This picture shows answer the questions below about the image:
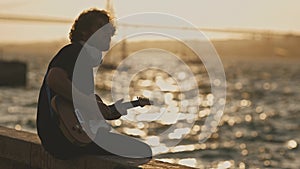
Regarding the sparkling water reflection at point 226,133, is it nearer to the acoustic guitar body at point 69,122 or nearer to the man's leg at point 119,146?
the man's leg at point 119,146

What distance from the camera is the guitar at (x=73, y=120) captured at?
4902mm

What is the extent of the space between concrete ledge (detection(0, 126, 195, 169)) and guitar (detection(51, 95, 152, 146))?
18 centimetres

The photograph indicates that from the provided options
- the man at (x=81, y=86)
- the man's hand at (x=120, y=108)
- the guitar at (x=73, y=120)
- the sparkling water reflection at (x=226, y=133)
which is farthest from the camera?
the sparkling water reflection at (x=226, y=133)

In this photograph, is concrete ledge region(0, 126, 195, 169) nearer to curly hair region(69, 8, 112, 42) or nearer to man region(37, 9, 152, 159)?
man region(37, 9, 152, 159)

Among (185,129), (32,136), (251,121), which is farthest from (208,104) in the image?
(32,136)

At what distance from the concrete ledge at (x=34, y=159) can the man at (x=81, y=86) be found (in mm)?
110

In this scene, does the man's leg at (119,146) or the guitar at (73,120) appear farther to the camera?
the man's leg at (119,146)

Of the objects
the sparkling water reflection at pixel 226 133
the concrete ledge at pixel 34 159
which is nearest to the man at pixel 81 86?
the concrete ledge at pixel 34 159

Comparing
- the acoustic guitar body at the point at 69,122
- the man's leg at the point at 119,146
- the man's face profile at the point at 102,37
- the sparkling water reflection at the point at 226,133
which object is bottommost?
the sparkling water reflection at the point at 226,133

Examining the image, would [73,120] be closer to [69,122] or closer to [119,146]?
[69,122]

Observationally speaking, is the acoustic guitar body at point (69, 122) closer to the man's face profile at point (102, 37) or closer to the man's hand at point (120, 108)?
the man's hand at point (120, 108)

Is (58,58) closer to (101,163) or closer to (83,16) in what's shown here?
(83,16)

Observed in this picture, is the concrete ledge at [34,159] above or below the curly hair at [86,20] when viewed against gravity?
below

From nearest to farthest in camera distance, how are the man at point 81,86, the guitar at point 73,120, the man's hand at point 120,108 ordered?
the man at point 81,86
the guitar at point 73,120
the man's hand at point 120,108
